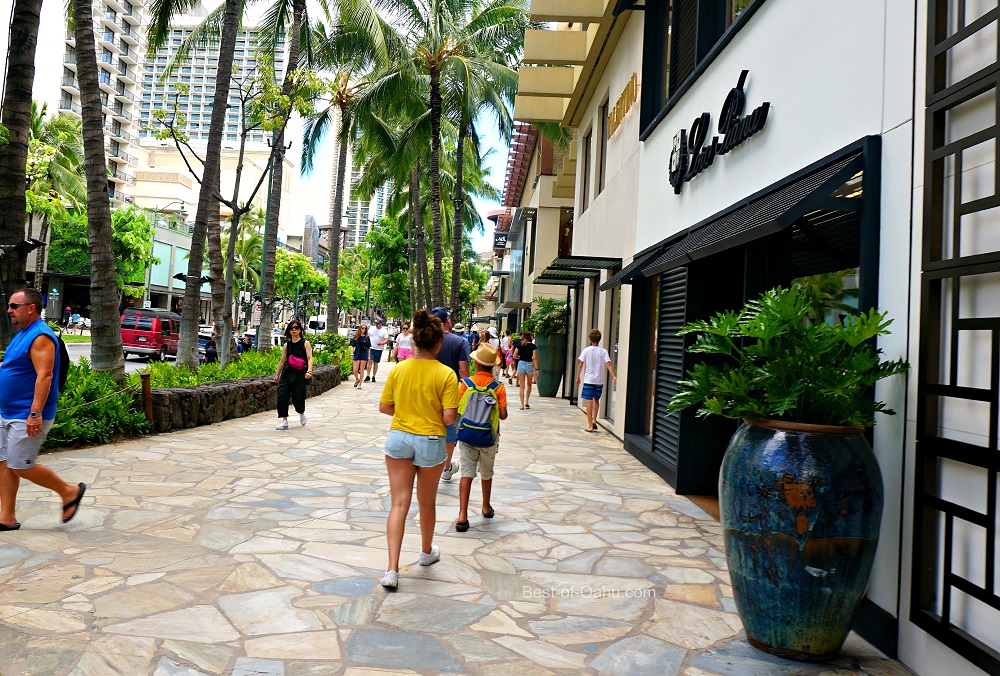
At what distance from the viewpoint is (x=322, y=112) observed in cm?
2512

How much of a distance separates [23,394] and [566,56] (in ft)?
41.8

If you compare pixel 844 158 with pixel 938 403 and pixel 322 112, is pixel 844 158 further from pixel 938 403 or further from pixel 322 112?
pixel 322 112

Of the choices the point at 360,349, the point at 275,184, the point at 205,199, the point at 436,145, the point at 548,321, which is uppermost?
the point at 436,145

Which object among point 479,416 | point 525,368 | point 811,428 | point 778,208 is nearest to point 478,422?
point 479,416

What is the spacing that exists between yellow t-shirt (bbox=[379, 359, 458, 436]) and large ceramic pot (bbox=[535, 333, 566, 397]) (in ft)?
51.9

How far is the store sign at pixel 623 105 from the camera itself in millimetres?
12308

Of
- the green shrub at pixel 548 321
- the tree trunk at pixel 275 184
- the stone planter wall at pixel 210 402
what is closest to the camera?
the stone planter wall at pixel 210 402

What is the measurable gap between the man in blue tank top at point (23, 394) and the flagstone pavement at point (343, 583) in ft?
1.46

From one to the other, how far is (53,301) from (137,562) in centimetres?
5081

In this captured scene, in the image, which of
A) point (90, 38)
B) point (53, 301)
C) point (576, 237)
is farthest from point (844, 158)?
point (53, 301)

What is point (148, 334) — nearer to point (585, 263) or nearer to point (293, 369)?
point (293, 369)

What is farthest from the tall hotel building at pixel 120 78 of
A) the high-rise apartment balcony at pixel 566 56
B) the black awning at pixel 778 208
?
the black awning at pixel 778 208

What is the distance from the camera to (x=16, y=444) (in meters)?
5.25

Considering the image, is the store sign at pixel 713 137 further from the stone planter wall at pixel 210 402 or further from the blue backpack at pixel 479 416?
the stone planter wall at pixel 210 402
